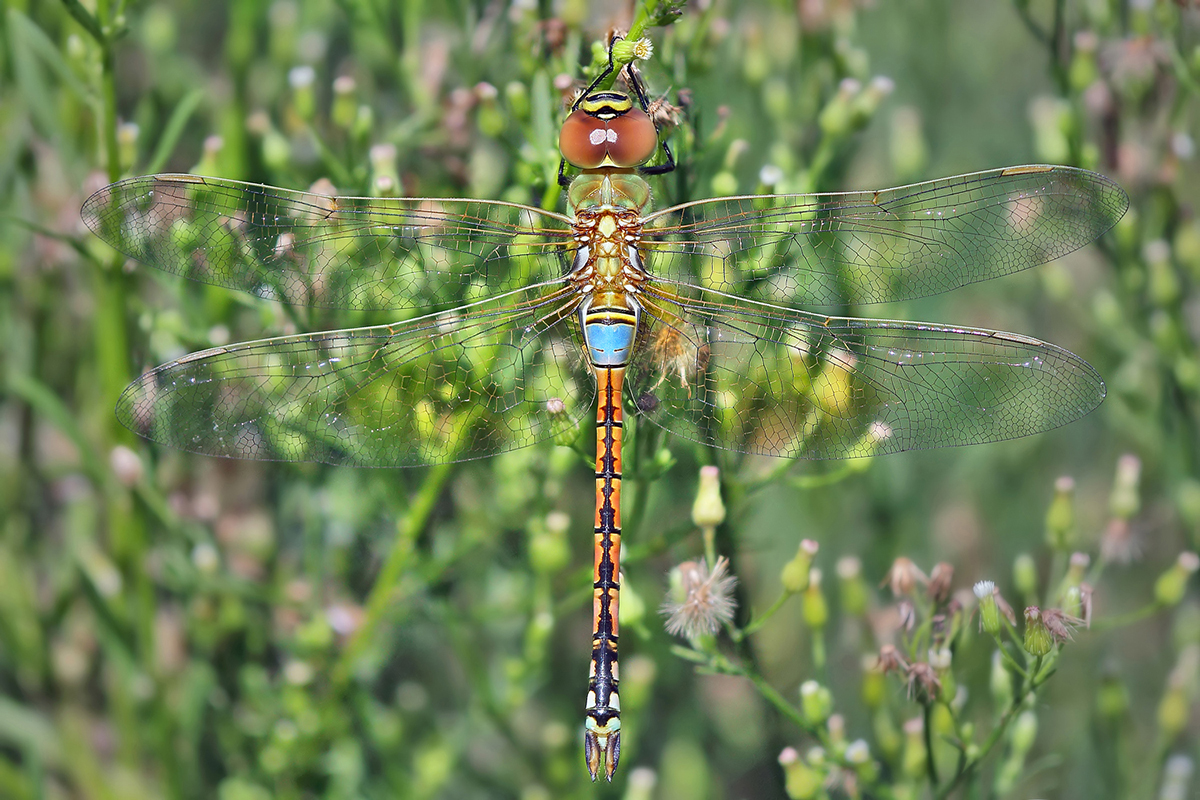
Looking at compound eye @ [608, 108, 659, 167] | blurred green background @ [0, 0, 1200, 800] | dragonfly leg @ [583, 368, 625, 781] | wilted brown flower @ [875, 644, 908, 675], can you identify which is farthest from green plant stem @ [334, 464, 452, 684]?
wilted brown flower @ [875, 644, 908, 675]

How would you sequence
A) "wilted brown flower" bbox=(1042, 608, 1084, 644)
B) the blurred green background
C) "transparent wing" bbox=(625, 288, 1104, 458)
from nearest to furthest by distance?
1. "wilted brown flower" bbox=(1042, 608, 1084, 644)
2. "transparent wing" bbox=(625, 288, 1104, 458)
3. the blurred green background

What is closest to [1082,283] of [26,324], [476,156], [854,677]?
[854,677]

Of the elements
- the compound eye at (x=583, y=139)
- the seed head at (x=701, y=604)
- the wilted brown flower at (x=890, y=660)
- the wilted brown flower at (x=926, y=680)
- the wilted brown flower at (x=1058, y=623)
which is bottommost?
the wilted brown flower at (x=926, y=680)

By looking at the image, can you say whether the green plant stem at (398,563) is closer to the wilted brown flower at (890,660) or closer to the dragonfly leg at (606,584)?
the dragonfly leg at (606,584)

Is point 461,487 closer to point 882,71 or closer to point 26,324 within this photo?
point 26,324

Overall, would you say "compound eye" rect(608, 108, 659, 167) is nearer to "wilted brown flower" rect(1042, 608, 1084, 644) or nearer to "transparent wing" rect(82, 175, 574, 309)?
"transparent wing" rect(82, 175, 574, 309)

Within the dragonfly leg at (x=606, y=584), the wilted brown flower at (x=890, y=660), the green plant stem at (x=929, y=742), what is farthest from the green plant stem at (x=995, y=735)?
the dragonfly leg at (x=606, y=584)

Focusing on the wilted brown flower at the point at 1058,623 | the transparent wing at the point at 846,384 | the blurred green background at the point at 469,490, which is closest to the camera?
the wilted brown flower at the point at 1058,623

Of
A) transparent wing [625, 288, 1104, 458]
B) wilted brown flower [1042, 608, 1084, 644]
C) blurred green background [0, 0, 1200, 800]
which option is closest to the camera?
wilted brown flower [1042, 608, 1084, 644]
